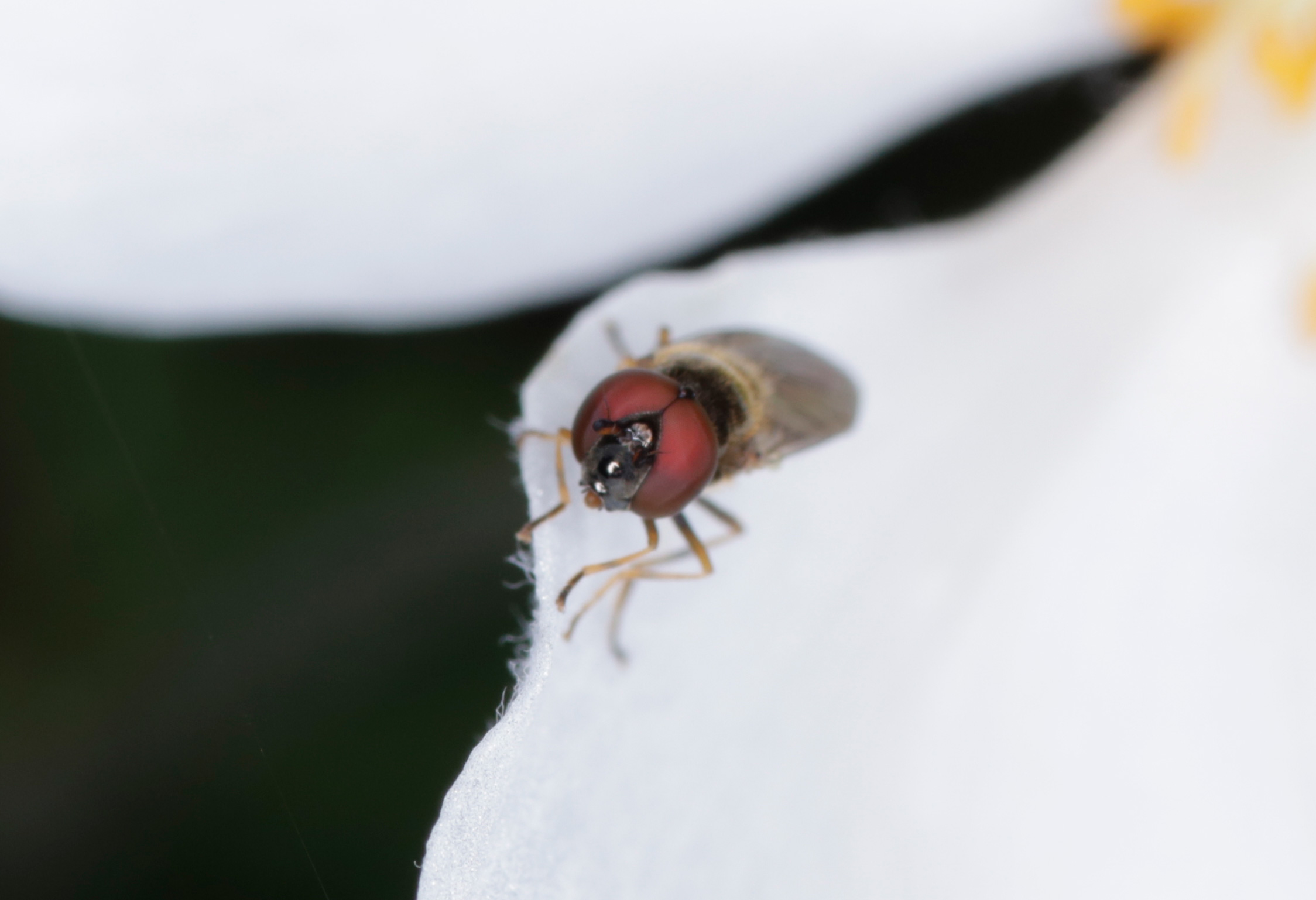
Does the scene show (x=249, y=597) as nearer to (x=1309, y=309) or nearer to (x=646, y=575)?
(x=646, y=575)

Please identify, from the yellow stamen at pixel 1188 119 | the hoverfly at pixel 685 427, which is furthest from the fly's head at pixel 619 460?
the yellow stamen at pixel 1188 119

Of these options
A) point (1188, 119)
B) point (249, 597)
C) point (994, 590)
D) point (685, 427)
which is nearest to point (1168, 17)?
point (1188, 119)

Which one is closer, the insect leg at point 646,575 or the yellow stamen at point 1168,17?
the insect leg at point 646,575

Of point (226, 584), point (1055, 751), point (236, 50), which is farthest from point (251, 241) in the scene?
point (1055, 751)

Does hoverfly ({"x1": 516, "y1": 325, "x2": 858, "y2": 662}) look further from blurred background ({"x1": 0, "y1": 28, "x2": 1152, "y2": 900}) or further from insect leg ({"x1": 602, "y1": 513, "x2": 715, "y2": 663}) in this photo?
blurred background ({"x1": 0, "y1": 28, "x2": 1152, "y2": 900})

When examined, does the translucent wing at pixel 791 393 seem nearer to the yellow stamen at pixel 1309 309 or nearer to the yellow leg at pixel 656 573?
the yellow leg at pixel 656 573

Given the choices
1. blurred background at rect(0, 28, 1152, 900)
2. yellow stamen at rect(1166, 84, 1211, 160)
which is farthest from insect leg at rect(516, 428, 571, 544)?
yellow stamen at rect(1166, 84, 1211, 160)

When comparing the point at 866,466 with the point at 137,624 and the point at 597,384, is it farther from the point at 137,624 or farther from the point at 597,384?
the point at 137,624
